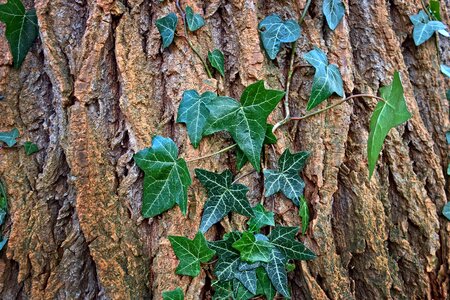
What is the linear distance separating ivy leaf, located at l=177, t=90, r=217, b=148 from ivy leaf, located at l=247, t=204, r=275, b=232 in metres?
0.20

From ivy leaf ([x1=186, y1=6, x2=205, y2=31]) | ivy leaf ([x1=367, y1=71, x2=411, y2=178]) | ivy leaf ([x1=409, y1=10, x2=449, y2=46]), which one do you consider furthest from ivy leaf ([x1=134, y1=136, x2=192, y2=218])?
ivy leaf ([x1=409, y1=10, x2=449, y2=46])

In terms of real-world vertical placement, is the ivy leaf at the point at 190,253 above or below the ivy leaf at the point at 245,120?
below

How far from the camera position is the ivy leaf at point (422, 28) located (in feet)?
3.21

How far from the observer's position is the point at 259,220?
2.52 ft

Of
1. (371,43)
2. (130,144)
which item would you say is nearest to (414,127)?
(371,43)

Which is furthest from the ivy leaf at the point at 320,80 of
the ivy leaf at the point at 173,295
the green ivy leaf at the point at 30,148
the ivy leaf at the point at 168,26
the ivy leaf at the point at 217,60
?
the green ivy leaf at the point at 30,148

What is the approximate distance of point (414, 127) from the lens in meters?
0.95

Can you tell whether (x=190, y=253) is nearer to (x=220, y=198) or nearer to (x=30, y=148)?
(x=220, y=198)

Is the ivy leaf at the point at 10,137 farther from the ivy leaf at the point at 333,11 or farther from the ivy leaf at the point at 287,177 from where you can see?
the ivy leaf at the point at 333,11

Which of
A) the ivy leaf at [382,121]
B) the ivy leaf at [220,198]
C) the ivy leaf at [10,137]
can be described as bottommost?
the ivy leaf at [220,198]

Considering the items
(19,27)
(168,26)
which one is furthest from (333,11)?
(19,27)

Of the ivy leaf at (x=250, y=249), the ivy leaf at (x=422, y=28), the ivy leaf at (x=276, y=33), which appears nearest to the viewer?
the ivy leaf at (x=250, y=249)

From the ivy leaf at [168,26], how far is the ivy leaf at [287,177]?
38 cm

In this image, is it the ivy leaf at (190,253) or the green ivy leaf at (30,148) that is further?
the green ivy leaf at (30,148)
